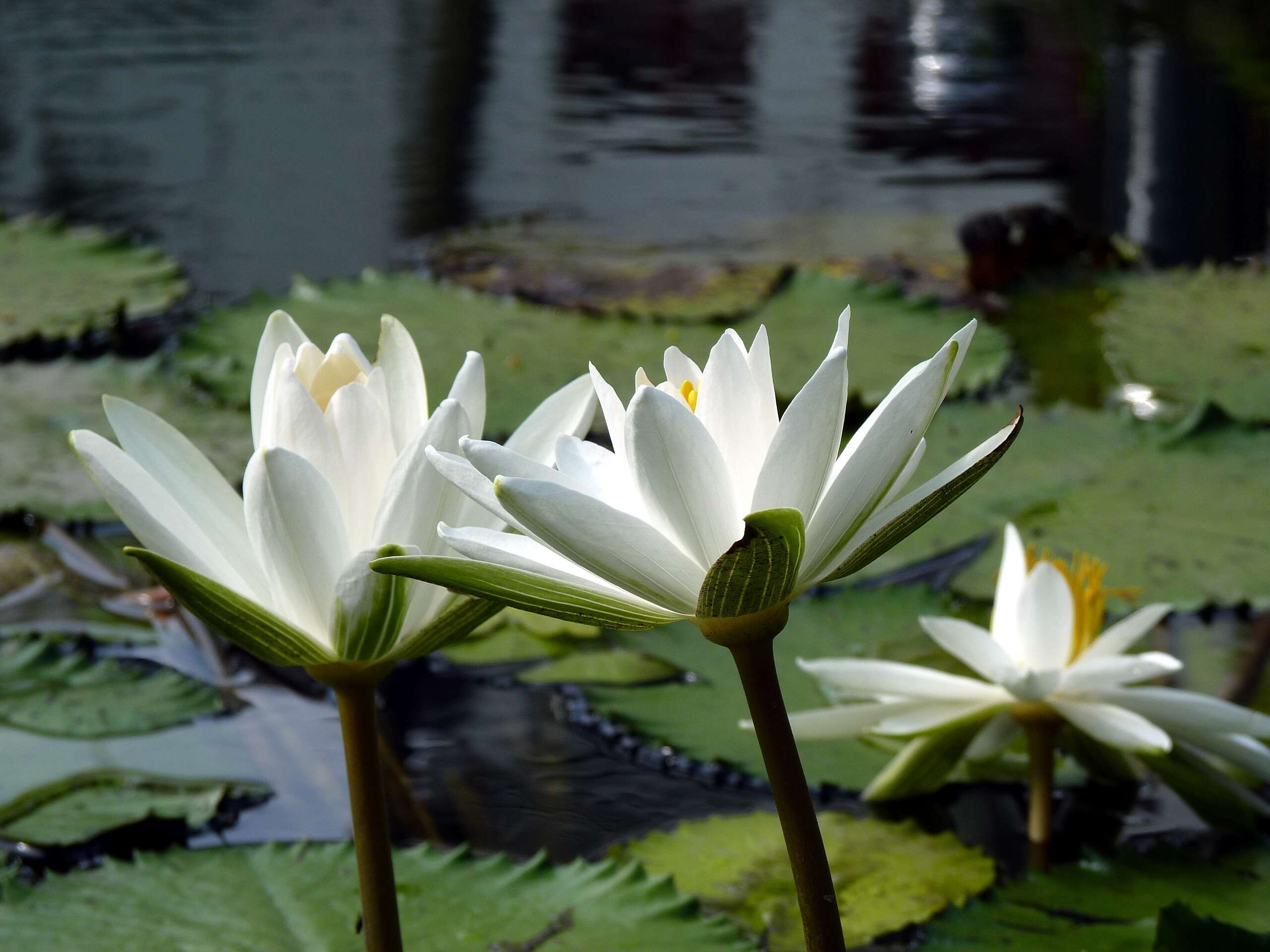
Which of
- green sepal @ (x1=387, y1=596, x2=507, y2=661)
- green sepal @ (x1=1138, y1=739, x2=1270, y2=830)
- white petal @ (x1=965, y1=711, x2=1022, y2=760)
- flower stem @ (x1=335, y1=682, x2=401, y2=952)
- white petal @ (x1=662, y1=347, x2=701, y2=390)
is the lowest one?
green sepal @ (x1=1138, y1=739, x2=1270, y2=830)

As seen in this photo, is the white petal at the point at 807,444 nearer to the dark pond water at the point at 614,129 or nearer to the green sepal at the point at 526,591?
the green sepal at the point at 526,591

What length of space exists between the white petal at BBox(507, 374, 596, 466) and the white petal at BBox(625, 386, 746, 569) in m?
0.09

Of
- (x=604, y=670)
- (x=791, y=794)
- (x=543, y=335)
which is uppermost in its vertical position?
(x=791, y=794)

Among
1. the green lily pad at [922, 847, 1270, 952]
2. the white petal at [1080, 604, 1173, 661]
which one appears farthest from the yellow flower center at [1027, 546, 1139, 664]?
the green lily pad at [922, 847, 1270, 952]

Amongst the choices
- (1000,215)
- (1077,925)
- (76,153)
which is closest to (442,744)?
(1077,925)

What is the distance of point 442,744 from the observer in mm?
946

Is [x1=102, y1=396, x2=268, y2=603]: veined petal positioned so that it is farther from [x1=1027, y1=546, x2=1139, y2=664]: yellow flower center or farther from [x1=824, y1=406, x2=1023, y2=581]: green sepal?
[x1=1027, y1=546, x2=1139, y2=664]: yellow flower center

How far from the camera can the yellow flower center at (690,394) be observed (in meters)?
0.42

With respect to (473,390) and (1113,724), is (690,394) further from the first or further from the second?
(1113,724)

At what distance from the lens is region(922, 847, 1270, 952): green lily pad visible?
641 millimetres

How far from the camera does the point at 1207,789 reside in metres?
0.74

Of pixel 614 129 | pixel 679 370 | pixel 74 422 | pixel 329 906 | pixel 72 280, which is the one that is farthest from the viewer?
pixel 614 129

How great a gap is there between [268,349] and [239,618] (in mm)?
134

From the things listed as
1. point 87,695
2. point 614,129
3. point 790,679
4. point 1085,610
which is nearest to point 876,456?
point 1085,610
